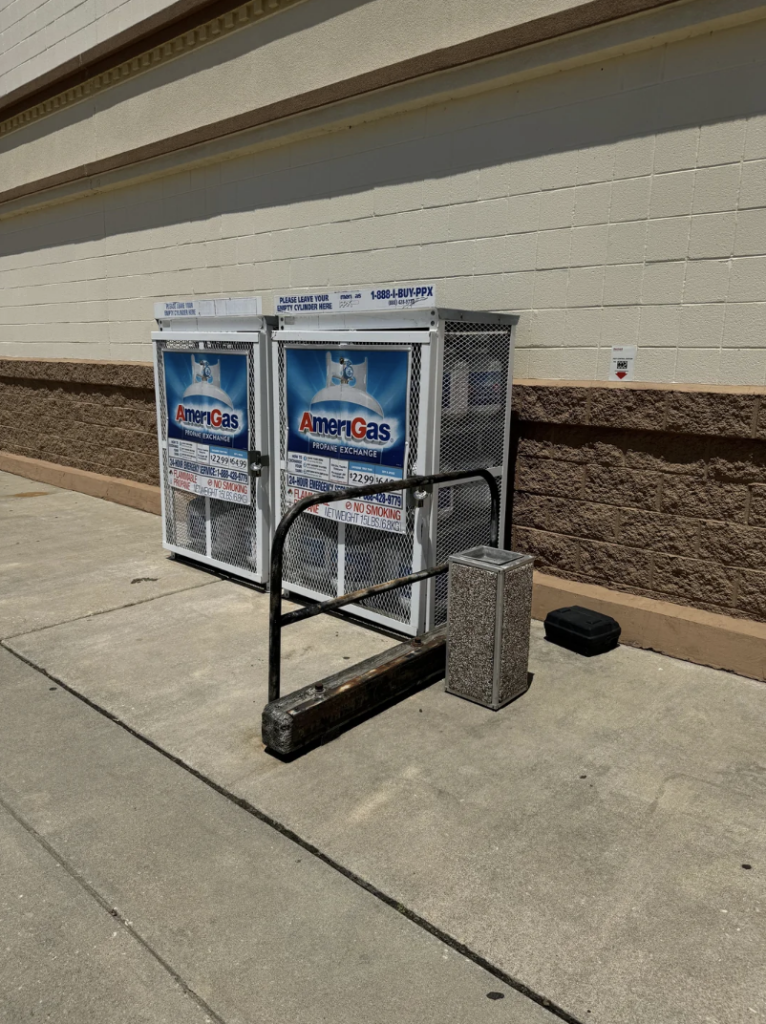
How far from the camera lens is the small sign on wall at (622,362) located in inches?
204

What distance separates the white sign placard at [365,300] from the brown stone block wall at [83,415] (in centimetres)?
405

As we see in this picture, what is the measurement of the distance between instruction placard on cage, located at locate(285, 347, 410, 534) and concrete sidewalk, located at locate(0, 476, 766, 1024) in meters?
0.95

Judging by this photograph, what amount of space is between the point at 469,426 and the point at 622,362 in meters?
1.14

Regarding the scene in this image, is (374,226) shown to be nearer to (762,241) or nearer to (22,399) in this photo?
(762,241)

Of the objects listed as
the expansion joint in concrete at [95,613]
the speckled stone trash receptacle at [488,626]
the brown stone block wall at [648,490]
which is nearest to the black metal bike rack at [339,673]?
the speckled stone trash receptacle at [488,626]

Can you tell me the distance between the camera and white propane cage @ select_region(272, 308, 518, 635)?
490 cm

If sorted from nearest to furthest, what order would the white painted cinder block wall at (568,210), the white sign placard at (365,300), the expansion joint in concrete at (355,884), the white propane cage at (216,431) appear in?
the expansion joint in concrete at (355,884) → the white painted cinder block wall at (568,210) → the white sign placard at (365,300) → the white propane cage at (216,431)

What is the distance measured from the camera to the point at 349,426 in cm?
531

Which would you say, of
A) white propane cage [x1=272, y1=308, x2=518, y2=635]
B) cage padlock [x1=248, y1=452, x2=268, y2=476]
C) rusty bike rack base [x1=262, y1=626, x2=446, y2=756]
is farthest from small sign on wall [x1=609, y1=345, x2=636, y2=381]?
cage padlock [x1=248, y1=452, x2=268, y2=476]

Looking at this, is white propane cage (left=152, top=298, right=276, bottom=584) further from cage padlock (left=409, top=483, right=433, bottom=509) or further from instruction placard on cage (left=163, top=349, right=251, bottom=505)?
cage padlock (left=409, top=483, right=433, bottom=509)

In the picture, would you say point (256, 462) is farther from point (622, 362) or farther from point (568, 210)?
point (568, 210)

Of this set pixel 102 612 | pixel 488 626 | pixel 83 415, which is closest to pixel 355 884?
pixel 488 626

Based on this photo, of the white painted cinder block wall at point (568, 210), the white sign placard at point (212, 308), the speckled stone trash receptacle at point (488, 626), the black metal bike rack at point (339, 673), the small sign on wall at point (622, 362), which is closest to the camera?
the black metal bike rack at point (339, 673)

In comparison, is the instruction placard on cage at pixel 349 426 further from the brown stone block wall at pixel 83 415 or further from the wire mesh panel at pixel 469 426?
the brown stone block wall at pixel 83 415
